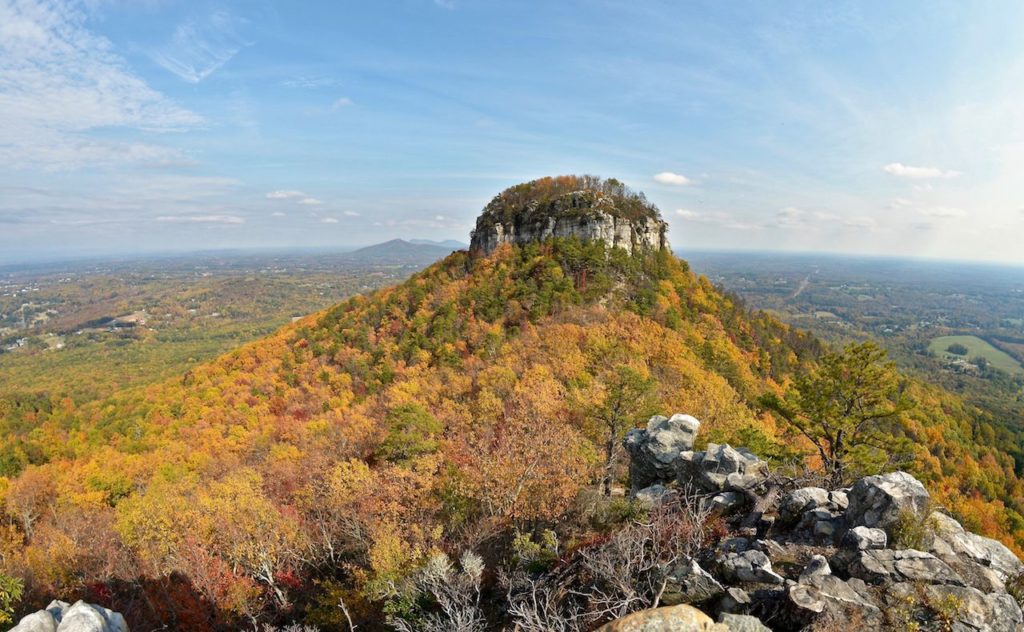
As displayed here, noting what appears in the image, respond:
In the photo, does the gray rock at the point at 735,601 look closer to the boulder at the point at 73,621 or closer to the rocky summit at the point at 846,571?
the rocky summit at the point at 846,571

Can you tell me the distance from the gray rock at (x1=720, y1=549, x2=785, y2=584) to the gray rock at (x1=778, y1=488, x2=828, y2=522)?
145 inches

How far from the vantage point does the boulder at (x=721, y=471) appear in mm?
18703

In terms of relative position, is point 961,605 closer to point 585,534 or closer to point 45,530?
point 585,534

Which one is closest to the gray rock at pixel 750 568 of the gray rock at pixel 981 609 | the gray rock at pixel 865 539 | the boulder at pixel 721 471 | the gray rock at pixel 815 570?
the gray rock at pixel 815 570

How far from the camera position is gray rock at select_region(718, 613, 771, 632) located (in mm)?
10008

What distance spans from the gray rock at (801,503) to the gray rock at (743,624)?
6.20m

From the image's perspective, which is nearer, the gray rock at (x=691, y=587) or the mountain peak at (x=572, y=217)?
the gray rock at (x=691, y=587)

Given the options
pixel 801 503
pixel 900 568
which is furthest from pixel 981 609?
pixel 801 503

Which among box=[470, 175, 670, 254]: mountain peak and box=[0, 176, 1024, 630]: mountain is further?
box=[470, 175, 670, 254]: mountain peak

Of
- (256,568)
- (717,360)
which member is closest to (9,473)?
(256,568)

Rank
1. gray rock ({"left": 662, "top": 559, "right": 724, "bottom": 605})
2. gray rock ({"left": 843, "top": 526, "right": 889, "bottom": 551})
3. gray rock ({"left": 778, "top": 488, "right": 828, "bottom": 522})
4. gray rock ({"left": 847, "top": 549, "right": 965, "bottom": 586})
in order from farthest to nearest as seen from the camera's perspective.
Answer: gray rock ({"left": 778, "top": 488, "right": 828, "bottom": 522}), gray rock ({"left": 843, "top": 526, "right": 889, "bottom": 551}), gray rock ({"left": 662, "top": 559, "right": 724, "bottom": 605}), gray rock ({"left": 847, "top": 549, "right": 965, "bottom": 586})

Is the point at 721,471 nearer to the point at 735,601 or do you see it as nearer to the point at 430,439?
Result: the point at 735,601

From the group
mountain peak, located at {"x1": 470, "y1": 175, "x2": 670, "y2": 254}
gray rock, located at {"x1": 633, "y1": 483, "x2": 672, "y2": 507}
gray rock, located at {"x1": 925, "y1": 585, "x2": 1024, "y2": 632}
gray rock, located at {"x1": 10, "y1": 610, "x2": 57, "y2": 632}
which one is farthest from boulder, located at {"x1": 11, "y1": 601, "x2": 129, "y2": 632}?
mountain peak, located at {"x1": 470, "y1": 175, "x2": 670, "y2": 254}

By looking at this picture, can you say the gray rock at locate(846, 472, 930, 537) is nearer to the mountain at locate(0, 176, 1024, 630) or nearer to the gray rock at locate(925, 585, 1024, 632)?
the gray rock at locate(925, 585, 1024, 632)
